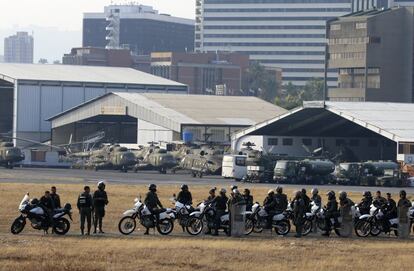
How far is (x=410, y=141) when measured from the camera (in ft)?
296

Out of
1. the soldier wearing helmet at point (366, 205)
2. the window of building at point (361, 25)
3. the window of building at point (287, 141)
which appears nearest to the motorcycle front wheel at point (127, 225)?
the soldier wearing helmet at point (366, 205)

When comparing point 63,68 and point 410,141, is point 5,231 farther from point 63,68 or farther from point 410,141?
point 63,68

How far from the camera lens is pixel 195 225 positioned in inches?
1646

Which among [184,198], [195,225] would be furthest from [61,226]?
[184,198]

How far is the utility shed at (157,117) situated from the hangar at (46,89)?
9.99 ft

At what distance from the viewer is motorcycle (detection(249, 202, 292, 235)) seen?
42375 mm

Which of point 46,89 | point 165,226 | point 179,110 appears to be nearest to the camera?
point 165,226

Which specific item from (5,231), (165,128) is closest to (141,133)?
(165,128)

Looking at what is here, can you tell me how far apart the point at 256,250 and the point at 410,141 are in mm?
55919

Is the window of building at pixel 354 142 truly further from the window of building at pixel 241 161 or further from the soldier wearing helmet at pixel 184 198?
the soldier wearing helmet at pixel 184 198

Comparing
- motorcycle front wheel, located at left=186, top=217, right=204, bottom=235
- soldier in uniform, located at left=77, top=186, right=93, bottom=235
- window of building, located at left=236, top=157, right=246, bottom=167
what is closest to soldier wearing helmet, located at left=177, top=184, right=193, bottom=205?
motorcycle front wheel, located at left=186, top=217, right=204, bottom=235

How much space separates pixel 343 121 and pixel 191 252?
6718cm

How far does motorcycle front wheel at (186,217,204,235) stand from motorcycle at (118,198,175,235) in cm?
70

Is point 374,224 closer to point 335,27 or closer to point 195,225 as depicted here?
point 195,225
